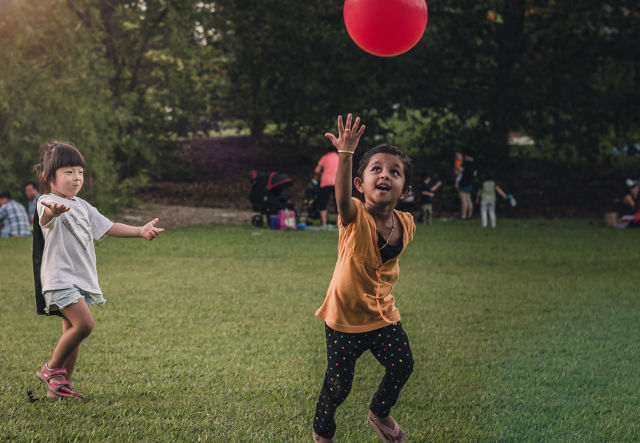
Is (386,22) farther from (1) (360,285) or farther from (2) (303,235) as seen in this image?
(2) (303,235)

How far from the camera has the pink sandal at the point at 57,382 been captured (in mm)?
4570

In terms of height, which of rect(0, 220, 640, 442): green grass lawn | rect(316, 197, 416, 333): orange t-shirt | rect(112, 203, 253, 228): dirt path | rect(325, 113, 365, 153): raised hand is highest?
rect(325, 113, 365, 153): raised hand

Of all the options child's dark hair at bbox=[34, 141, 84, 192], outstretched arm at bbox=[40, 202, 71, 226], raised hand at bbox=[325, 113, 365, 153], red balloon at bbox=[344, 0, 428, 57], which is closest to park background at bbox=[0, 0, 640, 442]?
outstretched arm at bbox=[40, 202, 71, 226]

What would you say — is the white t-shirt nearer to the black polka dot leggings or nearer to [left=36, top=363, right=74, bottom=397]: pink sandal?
[left=36, top=363, right=74, bottom=397]: pink sandal

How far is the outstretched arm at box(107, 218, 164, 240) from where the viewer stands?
4.55 m

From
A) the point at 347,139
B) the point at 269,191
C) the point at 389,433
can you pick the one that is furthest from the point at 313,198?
the point at 347,139

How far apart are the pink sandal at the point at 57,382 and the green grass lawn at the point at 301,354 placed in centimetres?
8

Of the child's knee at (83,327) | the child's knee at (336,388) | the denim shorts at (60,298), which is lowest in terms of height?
the child's knee at (336,388)

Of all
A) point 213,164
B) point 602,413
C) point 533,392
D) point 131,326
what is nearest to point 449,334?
point 533,392

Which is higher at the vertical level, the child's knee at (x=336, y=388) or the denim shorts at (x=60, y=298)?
the denim shorts at (x=60, y=298)

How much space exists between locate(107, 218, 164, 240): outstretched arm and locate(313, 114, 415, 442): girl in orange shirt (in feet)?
4.49

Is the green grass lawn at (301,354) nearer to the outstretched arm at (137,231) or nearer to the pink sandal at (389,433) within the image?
the pink sandal at (389,433)

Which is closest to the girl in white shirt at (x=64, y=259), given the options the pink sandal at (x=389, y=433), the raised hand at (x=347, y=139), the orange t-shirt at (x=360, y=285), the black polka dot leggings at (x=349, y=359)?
the orange t-shirt at (x=360, y=285)

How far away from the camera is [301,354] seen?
5879mm
